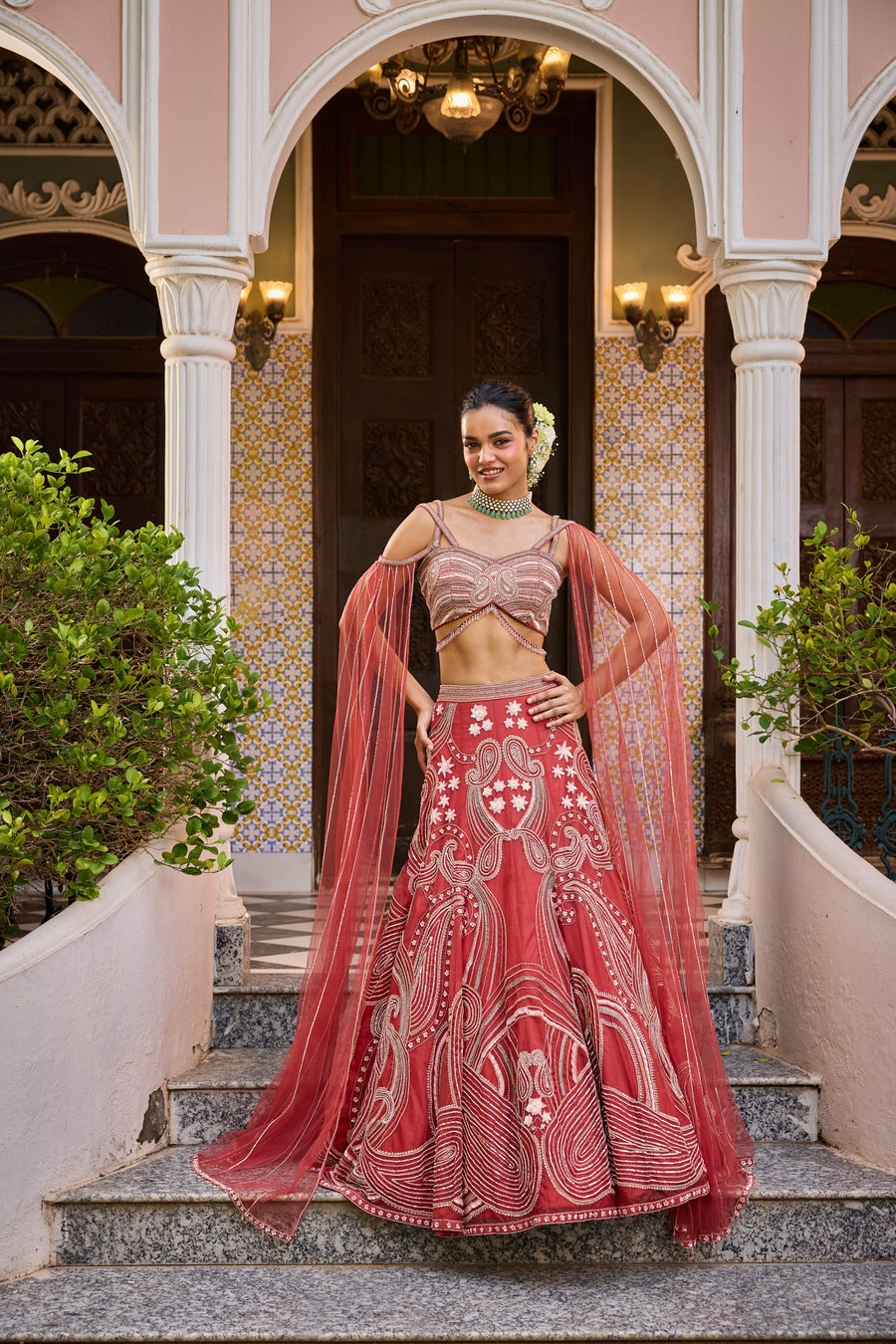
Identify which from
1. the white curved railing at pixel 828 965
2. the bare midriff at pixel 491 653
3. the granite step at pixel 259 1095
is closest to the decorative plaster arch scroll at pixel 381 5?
the bare midriff at pixel 491 653

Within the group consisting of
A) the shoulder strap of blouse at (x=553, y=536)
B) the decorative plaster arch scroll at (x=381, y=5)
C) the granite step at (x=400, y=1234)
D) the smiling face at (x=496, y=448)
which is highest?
the decorative plaster arch scroll at (x=381, y=5)

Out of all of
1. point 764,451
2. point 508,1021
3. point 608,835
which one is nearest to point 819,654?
point 764,451

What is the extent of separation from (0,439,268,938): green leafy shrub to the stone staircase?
0.77 meters

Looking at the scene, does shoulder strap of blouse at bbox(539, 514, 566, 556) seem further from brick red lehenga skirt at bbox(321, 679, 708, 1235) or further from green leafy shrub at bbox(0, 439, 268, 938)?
green leafy shrub at bbox(0, 439, 268, 938)

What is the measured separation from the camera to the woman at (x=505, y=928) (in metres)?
3.10

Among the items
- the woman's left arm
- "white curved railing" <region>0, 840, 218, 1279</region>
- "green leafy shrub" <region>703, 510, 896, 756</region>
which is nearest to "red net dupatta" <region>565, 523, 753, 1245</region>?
the woman's left arm

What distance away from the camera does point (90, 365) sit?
6.75m

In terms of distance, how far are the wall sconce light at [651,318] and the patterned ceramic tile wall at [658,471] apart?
0.17 feet

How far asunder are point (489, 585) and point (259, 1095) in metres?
1.58

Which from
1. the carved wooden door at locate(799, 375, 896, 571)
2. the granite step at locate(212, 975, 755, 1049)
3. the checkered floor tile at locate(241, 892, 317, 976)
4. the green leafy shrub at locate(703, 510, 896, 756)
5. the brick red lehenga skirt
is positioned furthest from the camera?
the carved wooden door at locate(799, 375, 896, 571)

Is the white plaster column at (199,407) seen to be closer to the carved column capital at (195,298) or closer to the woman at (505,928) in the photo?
the carved column capital at (195,298)

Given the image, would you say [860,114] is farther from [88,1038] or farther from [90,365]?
[90,365]

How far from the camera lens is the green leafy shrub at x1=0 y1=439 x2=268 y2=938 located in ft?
11.2

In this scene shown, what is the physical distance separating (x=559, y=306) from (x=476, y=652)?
3.89 metres
